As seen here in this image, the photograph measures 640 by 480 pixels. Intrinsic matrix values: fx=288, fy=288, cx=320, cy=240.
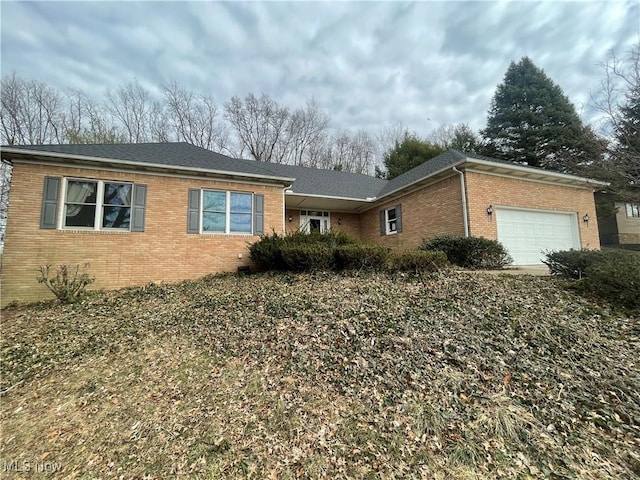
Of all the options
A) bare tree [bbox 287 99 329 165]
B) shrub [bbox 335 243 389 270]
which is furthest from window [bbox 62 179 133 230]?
bare tree [bbox 287 99 329 165]

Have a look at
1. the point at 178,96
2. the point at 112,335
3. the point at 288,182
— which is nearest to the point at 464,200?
the point at 288,182

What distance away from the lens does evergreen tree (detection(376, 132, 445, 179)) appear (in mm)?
21109

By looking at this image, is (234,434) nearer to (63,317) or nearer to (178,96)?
(63,317)

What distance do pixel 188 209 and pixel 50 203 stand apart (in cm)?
334

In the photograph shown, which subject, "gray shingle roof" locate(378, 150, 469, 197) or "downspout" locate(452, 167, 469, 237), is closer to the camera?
"downspout" locate(452, 167, 469, 237)

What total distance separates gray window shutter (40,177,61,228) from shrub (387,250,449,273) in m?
8.86

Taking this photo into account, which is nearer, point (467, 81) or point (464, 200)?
point (464, 200)

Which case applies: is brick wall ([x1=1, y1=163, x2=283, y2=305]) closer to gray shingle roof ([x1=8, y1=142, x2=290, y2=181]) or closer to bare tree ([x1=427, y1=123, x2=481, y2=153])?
gray shingle roof ([x1=8, y1=142, x2=290, y2=181])

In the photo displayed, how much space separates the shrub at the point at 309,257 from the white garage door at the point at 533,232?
20.9 ft

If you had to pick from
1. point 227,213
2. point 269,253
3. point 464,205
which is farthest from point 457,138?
point 269,253

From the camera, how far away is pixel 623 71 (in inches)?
354

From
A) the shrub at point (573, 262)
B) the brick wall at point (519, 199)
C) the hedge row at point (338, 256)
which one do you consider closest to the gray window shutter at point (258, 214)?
the hedge row at point (338, 256)

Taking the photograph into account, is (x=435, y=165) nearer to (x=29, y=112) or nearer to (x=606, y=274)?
(x=606, y=274)

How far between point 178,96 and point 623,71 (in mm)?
24083
